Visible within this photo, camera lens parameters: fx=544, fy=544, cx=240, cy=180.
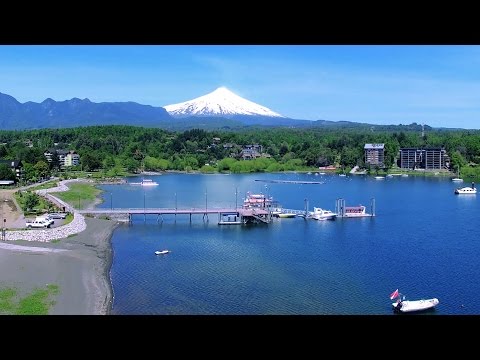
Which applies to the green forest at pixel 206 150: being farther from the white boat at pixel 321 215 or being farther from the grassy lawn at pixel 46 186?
the white boat at pixel 321 215

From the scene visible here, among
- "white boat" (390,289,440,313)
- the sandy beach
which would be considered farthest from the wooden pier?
"white boat" (390,289,440,313)

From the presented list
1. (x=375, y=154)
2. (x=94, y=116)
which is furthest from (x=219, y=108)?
(x=375, y=154)

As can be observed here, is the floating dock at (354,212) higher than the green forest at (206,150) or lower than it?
lower

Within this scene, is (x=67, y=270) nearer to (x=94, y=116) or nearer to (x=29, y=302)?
(x=29, y=302)

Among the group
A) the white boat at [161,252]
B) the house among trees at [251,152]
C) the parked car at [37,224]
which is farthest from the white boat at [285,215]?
the house among trees at [251,152]

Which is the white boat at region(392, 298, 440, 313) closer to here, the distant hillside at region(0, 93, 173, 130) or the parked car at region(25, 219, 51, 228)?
the parked car at region(25, 219, 51, 228)
